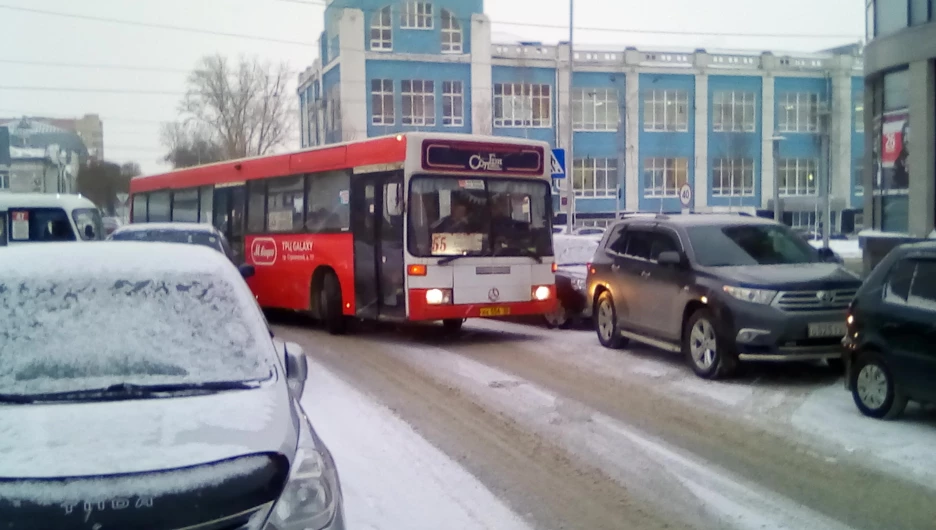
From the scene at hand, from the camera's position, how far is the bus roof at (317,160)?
13.6 m

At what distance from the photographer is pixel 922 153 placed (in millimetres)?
18891

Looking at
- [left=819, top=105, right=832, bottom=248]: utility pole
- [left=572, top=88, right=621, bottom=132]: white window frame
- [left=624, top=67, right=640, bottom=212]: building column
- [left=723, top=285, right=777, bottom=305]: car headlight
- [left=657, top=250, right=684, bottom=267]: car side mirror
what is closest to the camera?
[left=723, top=285, right=777, bottom=305]: car headlight

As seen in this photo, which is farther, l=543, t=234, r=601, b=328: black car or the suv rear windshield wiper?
l=543, t=234, r=601, b=328: black car

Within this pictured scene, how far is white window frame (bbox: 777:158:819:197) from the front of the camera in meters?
59.1

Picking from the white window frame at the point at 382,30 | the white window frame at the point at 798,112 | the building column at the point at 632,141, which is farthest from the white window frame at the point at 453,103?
the white window frame at the point at 798,112

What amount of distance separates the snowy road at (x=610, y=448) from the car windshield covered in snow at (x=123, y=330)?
5.33 feet

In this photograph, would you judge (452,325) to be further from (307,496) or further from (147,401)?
(307,496)

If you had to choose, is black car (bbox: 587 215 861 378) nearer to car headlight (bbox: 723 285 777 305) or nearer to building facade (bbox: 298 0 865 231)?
car headlight (bbox: 723 285 777 305)

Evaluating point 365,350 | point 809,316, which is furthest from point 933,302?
point 365,350

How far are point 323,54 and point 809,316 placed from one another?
4788 centimetres

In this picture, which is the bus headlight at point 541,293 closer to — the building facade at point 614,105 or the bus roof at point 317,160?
the bus roof at point 317,160

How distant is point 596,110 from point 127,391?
2118 inches

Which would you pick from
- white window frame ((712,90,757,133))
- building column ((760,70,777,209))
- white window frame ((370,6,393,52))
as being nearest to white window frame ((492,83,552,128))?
white window frame ((370,6,393,52))

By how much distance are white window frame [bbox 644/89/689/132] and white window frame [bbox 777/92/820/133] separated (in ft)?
22.0
